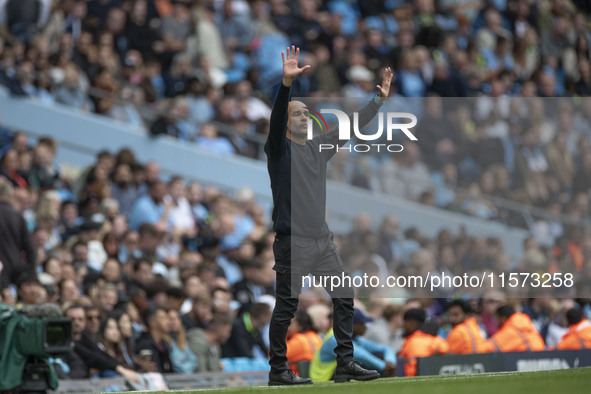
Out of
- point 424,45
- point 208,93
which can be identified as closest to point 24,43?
point 208,93

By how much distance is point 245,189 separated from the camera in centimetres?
1437

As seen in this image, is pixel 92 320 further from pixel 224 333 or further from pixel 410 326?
pixel 410 326

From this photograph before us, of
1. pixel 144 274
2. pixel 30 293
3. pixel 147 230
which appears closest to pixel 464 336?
pixel 144 274

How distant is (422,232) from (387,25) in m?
11.7

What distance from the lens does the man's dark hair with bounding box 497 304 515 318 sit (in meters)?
9.98

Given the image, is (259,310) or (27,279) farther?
(259,310)

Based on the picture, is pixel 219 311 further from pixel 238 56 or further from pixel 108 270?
pixel 238 56

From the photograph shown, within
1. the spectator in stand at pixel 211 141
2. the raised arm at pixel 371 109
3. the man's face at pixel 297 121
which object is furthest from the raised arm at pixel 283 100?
the spectator in stand at pixel 211 141

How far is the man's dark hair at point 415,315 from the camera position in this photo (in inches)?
387

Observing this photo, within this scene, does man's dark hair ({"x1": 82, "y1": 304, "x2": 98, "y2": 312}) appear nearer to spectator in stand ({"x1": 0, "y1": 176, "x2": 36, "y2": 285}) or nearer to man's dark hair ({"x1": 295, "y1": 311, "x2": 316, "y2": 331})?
spectator in stand ({"x1": 0, "y1": 176, "x2": 36, "y2": 285})

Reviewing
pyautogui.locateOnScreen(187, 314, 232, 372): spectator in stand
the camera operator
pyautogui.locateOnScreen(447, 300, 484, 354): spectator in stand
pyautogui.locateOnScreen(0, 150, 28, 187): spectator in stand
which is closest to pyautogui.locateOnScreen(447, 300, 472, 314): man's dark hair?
pyautogui.locateOnScreen(447, 300, 484, 354): spectator in stand

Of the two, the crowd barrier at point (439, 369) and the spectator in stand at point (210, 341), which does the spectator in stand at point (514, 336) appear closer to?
the crowd barrier at point (439, 369)

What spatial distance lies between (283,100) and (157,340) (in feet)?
12.8

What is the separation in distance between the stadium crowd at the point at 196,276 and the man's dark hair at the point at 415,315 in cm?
1
